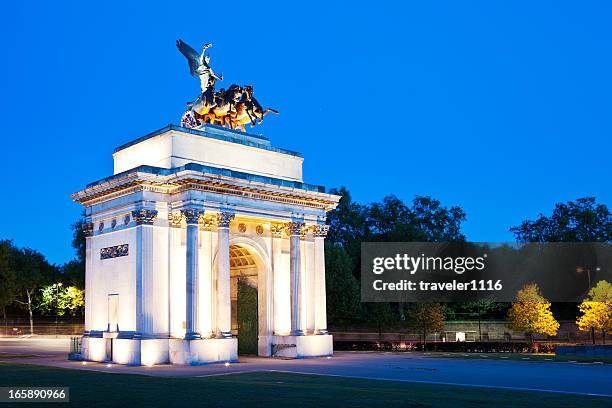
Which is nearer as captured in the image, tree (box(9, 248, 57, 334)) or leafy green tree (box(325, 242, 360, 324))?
leafy green tree (box(325, 242, 360, 324))

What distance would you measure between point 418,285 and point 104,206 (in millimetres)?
43973

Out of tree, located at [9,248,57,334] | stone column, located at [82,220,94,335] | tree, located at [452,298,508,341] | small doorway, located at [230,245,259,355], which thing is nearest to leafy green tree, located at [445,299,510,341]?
tree, located at [452,298,508,341]

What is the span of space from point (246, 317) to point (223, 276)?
716 centimetres

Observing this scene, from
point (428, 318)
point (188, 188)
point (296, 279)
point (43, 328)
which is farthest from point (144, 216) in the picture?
point (43, 328)

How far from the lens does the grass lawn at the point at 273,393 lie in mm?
19094

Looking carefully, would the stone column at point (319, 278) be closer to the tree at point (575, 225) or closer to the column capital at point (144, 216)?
the column capital at point (144, 216)

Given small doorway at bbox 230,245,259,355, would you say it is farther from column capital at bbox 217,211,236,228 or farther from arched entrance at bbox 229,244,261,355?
column capital at bbox 217,211,236,228

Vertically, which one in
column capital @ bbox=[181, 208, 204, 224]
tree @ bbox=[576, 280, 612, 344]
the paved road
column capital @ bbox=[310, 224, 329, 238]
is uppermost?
column capital @ bbox=[181, 208, 204, 224]

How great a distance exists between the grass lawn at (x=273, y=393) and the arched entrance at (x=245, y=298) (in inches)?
613

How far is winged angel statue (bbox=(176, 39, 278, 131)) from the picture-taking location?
143ft

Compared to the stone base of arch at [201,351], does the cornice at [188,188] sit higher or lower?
higher

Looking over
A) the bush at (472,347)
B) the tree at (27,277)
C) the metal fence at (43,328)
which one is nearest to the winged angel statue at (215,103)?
the bush at (472,347)

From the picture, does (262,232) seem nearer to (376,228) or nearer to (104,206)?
(104,206)

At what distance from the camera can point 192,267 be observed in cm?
3797
